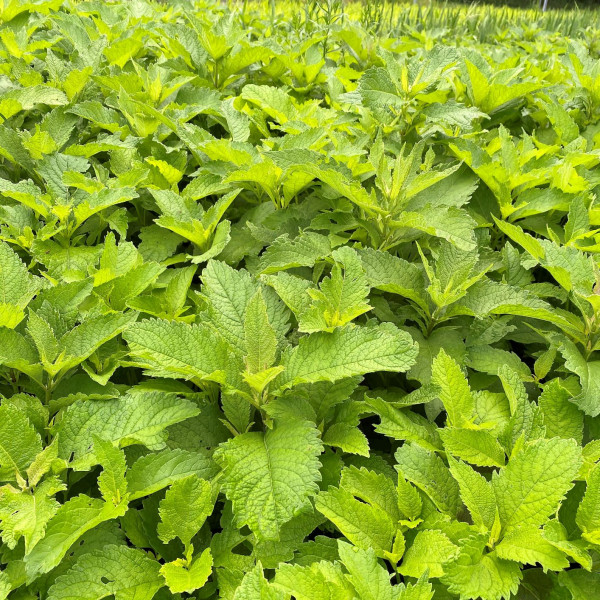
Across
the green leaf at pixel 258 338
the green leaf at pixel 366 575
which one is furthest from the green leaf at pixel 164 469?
the green leaf at pixel 366 575

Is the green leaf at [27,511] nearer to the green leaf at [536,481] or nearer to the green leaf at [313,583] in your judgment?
the green leaf at [313,583]

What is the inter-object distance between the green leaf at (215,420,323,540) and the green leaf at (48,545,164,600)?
224mm

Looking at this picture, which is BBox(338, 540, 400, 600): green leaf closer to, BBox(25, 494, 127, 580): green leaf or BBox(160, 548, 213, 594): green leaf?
BBox(160, 548, 213, 594): green leaf

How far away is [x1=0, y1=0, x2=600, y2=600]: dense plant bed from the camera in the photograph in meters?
1.07

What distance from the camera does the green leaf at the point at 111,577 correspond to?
1.05 m

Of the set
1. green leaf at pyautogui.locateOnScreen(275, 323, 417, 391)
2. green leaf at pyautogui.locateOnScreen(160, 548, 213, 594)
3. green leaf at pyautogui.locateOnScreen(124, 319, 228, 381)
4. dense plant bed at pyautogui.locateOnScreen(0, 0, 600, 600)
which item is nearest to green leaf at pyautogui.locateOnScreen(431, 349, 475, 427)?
Answer: dense plant bed at pyautogui.locateOnScreen(0, 0, 600, 600)

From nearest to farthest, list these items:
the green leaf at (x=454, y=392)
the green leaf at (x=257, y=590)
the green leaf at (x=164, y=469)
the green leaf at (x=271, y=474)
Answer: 1. the green leaf at (x=257, y=590)
2. the green leaf at (x=271, y=474)
3. the green leaf at (x=164, y=469)
4. the green leaf at (x=454, y=392)

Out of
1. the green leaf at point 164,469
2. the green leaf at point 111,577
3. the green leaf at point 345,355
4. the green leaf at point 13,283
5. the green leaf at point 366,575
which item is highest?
the green leaf at point 13,283

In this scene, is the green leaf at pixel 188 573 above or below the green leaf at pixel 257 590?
below

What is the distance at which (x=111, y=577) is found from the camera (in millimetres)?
1070

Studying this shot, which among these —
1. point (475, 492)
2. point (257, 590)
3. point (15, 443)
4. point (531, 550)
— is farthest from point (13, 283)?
point (531, 550)

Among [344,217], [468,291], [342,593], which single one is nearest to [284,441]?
[342,593]

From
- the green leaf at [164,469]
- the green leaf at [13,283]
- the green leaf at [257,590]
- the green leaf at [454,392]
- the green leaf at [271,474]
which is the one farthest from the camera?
the green leaf at [13,283]

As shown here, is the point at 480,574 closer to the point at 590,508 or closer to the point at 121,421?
the point at 590,508
